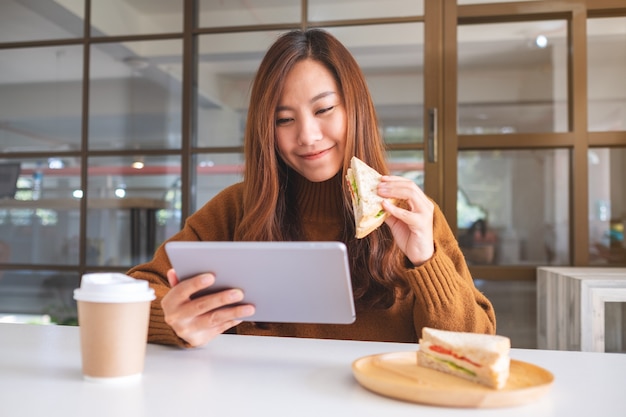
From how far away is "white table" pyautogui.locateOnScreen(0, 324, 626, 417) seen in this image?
0.64 meters

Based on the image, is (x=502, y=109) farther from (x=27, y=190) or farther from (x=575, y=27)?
(x=27, y=190)

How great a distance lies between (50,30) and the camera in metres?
3.22

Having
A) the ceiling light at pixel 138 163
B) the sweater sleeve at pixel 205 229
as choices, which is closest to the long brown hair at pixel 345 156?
the sweater sleeve at pixel 205 229

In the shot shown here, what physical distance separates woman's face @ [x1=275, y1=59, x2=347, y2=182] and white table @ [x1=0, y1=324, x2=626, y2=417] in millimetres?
549

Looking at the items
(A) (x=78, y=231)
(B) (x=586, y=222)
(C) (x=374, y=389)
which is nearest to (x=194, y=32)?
(A) (x=78, y=231)

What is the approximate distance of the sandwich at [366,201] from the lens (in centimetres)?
110

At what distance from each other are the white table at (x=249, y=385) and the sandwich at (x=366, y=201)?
9.1 inches

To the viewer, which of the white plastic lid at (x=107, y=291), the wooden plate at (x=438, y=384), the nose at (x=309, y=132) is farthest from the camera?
the nose at (x=309, y=132)

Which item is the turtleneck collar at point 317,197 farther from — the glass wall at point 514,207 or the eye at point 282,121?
the glass wall at point 514,207

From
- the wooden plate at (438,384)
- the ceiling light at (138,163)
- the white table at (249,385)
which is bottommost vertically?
the white table at (249,385)

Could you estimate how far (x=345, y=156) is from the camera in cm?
145

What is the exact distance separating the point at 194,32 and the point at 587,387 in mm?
2743

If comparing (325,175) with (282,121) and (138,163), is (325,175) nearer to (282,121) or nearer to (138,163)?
(282,121)

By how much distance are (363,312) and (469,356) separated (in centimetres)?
77
